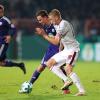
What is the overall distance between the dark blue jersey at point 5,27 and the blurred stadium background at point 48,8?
1439 centimetres

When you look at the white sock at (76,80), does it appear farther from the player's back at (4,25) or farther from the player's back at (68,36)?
the player's back at (4,25)

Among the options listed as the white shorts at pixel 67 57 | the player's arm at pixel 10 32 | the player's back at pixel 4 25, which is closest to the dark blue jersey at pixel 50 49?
the white shorts at pixel 67 57

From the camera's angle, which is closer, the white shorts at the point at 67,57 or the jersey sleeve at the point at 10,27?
the white shorts at the point at 67,57

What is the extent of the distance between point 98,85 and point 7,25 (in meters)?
2.77

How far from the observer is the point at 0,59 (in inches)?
644

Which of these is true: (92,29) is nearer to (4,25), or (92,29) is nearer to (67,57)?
(4,25)

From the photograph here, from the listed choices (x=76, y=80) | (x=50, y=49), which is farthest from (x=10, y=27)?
(x=76, y=80)

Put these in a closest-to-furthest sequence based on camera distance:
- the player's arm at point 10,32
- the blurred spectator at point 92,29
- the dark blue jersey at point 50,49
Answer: the dark blue jersey at point 50,49
the player's arm at point 10,32
the blurred spectator at point 92,29

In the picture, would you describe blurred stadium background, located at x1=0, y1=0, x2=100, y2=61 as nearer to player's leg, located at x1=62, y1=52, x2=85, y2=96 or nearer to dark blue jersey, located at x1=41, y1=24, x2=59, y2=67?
dark blue jersey, located at x1=41, y1=24, x2=59, y2=67

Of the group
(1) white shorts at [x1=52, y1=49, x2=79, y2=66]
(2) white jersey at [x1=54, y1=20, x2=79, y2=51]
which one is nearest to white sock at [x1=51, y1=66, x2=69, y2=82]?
(1) white shorts at [x1=52, y1=49, x2=79, y2=66]

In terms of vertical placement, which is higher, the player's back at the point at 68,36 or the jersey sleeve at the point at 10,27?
the jersey sleeve at the point at 10,27

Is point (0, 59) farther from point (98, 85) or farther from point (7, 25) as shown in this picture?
point (98, 85)

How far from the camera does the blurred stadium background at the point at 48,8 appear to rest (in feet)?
101

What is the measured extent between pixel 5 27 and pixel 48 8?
19.8 m
